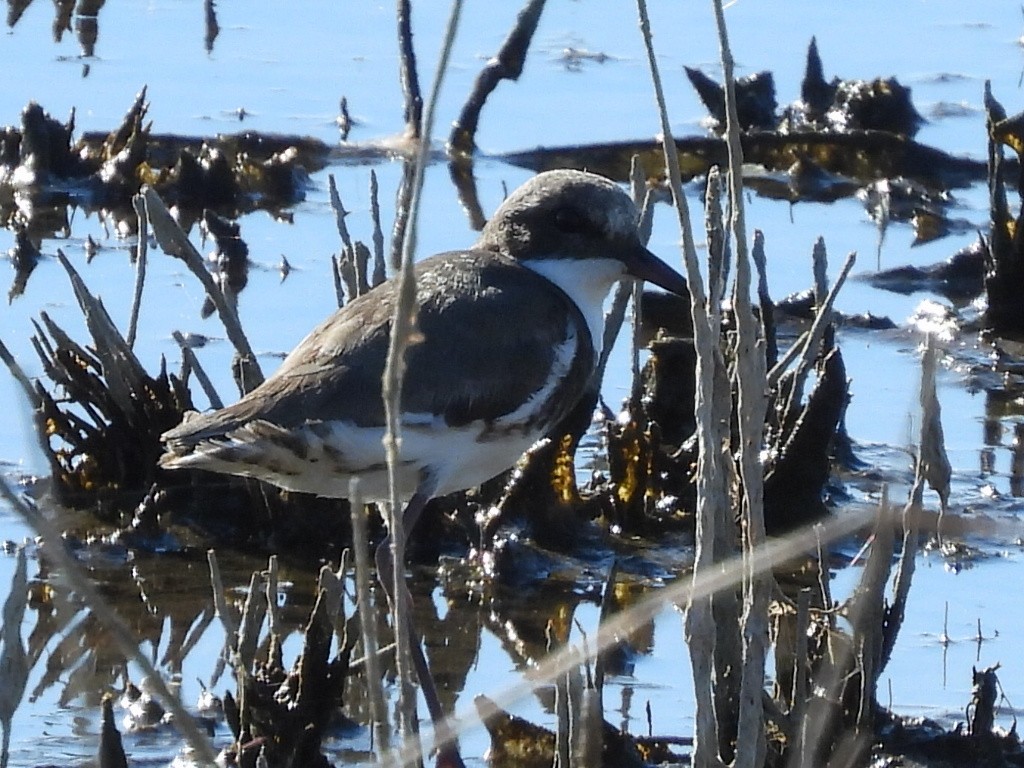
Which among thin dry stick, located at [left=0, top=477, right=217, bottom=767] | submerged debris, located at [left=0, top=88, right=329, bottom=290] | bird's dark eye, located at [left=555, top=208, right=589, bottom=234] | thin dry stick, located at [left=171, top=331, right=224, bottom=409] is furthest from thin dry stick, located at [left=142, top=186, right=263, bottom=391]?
thin dry stick, located at [left=0, top=477, right=217, bottom=767]

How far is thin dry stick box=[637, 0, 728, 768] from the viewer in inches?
133

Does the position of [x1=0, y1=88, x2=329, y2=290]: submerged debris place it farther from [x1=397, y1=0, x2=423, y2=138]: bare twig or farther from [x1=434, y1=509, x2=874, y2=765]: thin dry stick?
[x1=434, y1=509, x2=874, y2=765]: thin dry stick

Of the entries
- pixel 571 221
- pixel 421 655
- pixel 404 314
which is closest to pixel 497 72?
pixel 571 221

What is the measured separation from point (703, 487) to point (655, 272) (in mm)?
2394

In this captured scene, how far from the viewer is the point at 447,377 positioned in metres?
5.18

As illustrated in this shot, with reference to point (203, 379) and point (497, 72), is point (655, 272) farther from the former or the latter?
point (497, 72)

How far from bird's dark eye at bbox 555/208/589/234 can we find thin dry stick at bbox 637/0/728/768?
2.29 m

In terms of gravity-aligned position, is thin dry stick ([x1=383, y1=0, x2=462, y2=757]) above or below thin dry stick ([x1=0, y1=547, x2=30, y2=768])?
above

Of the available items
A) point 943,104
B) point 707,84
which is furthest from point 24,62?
point 943,104

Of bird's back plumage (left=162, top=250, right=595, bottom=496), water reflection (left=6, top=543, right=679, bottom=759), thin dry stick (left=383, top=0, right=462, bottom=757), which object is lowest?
water reflection (left=6, top=543, right=679, bottom=759)

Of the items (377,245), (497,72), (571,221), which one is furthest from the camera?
(497,72)

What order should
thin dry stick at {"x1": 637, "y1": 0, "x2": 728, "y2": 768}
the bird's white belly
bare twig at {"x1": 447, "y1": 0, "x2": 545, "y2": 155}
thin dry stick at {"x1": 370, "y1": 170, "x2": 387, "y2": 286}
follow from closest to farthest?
thin dry stick at {"x1": 637, "y1": 0, "x2": 728, "y2": 768}
the bird's white belly
thin dry stick at {"x1": 370, "y1": 170, "x2": 387, "y2": 286}
bare twig at {"x1": 447, "y1": 0, "x2": 545, "y2": 155}

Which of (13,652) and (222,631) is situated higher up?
(13,652)

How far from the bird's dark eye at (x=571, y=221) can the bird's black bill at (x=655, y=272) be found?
6.7 inches
